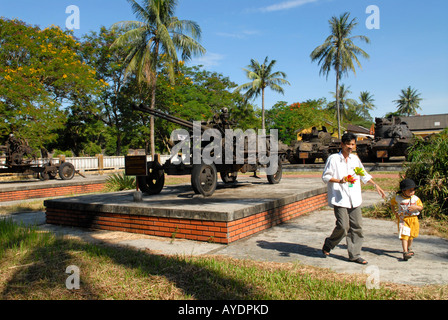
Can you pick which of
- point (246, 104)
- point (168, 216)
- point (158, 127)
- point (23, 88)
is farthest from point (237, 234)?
point (246, 104)

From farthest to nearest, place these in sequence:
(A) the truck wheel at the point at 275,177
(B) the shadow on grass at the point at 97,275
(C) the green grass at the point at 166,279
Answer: (A) the truck wheel at the point at 275,177 < (B) the shadow on grass at the point at 97,275 < (C) the green grass at the point at 166,279

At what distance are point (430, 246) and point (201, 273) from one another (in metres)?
3.43

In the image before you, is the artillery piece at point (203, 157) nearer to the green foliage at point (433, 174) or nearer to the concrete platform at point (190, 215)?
the concrete platform at point (190, 215)

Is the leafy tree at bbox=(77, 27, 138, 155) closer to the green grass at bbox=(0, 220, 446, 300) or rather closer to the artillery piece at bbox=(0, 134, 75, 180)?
the artillery piece at bbox=(0, 134, 75, 180)

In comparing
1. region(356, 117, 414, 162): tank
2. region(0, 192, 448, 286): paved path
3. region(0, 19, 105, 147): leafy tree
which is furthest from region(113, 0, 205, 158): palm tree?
region(0, 192, 448, 286): paved path

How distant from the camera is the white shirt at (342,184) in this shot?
4.46 meters

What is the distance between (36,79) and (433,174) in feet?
74.0

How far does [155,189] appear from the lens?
28.1ft

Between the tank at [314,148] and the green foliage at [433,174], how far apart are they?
50.5 ft

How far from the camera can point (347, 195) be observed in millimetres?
4469

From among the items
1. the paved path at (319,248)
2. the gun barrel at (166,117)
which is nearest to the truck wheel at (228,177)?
the gun barrel at (166,117)

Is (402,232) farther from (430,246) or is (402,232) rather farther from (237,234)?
(237,234)

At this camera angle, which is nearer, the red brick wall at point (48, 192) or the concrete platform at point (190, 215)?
the concrete platform at point (190, 215)

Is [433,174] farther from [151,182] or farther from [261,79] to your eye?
[261,79]
